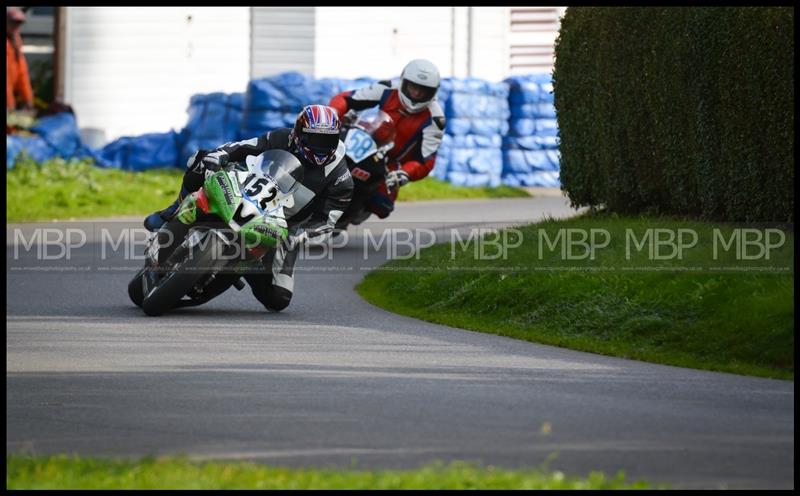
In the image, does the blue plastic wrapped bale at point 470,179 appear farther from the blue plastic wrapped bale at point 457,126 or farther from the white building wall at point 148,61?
the white building wall at point 148,61

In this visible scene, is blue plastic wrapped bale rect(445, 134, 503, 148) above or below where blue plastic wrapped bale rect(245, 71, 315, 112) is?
below

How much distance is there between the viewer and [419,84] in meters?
17.1

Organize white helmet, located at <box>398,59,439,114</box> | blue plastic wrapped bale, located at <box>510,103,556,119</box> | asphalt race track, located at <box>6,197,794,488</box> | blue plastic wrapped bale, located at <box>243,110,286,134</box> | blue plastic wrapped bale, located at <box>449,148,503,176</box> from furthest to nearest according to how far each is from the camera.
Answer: blue plastic wrapped bale, located at <box>510,103,556,119</box>, blue plastic wrapped bale, located at <box>449,148,503,176</box>, blue plastic wrapped bale, located at <box>243,110,286,134</box>, white helmet, located at <box>398,59,439,114</box>, asphalt race track, located at <box>6,197,794,488</box>

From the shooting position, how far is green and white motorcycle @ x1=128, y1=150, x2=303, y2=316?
11664 mm

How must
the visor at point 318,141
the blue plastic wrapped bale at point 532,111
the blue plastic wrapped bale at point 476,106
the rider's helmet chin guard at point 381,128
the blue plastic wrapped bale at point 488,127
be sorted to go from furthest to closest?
the blue plastic wrapped bale at point 532,111 → the blue plastic wrapped bale at point 488,127 → the blue plastic wrapped bale at point 476,106 → the rider's helmet chin guard at point 381,128 → the visor at point 318,141

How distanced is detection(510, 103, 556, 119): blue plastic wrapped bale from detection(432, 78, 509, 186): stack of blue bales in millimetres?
184

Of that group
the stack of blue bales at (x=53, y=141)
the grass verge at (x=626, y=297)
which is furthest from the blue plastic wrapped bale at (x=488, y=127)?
the grass verge at (x=626, y=297)

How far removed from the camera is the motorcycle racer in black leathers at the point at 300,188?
12.3 metres

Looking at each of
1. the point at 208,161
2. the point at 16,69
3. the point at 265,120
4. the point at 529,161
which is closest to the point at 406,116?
the point at 208,161

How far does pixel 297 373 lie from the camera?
9.27 m

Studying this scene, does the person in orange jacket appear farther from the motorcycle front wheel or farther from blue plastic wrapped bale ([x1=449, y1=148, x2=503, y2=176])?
the motorcycle front wheel

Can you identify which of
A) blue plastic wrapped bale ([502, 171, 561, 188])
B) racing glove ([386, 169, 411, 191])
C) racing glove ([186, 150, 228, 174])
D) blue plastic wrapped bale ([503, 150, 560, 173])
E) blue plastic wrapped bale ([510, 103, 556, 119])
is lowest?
blue plastic wrapped bale ([502, 171, 561, 188])

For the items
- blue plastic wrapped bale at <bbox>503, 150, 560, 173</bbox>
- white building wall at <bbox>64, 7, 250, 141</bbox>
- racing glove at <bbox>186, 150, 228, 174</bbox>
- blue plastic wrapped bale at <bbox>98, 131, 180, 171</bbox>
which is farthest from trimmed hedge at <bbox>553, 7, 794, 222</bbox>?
white building wall at <bbox>64, 7, 250, 141</bbox>

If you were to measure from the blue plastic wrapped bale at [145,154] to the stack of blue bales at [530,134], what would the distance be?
18.3 feet
